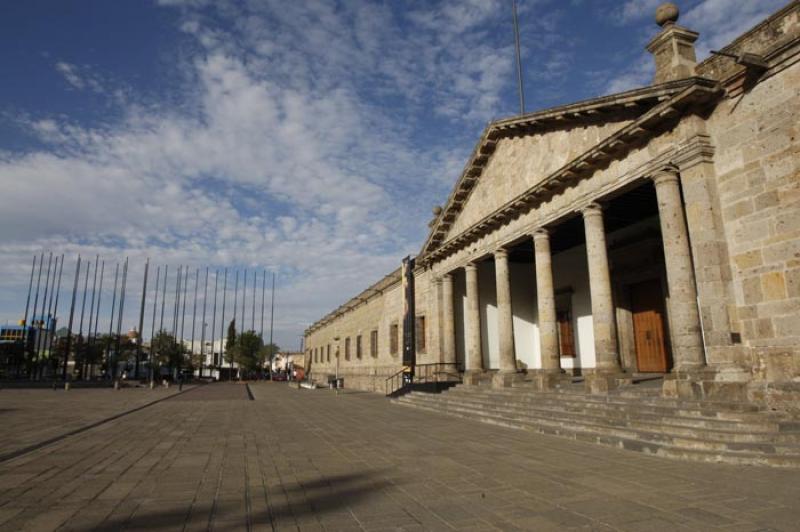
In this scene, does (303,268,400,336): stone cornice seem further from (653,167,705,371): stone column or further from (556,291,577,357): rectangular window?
(653,167,705,371): stone column

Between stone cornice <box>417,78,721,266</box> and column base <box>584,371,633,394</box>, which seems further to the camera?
column base <box>584,371,633,394</box>

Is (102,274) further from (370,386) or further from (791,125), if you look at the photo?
(791,125)

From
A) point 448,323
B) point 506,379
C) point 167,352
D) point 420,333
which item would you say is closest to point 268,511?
point 506,379

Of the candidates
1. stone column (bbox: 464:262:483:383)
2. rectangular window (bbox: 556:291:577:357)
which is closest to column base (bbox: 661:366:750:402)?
stone column (bbox: 464:262:483:383)

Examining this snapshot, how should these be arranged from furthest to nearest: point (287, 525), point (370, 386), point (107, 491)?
point (370, 386), point (107, 491), point (287, 525)

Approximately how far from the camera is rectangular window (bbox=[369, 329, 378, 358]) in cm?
2866

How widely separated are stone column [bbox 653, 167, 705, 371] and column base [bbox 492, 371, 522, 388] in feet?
18.9

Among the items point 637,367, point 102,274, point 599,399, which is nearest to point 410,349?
point 637,367

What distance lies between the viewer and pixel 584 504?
4438 millimetres

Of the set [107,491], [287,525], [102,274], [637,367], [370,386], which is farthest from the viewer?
[102,274]

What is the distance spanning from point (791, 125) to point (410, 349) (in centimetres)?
1509

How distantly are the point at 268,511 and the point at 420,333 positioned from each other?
1818 cm

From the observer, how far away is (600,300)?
1097 cm

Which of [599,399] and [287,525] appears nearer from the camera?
[287,525]
